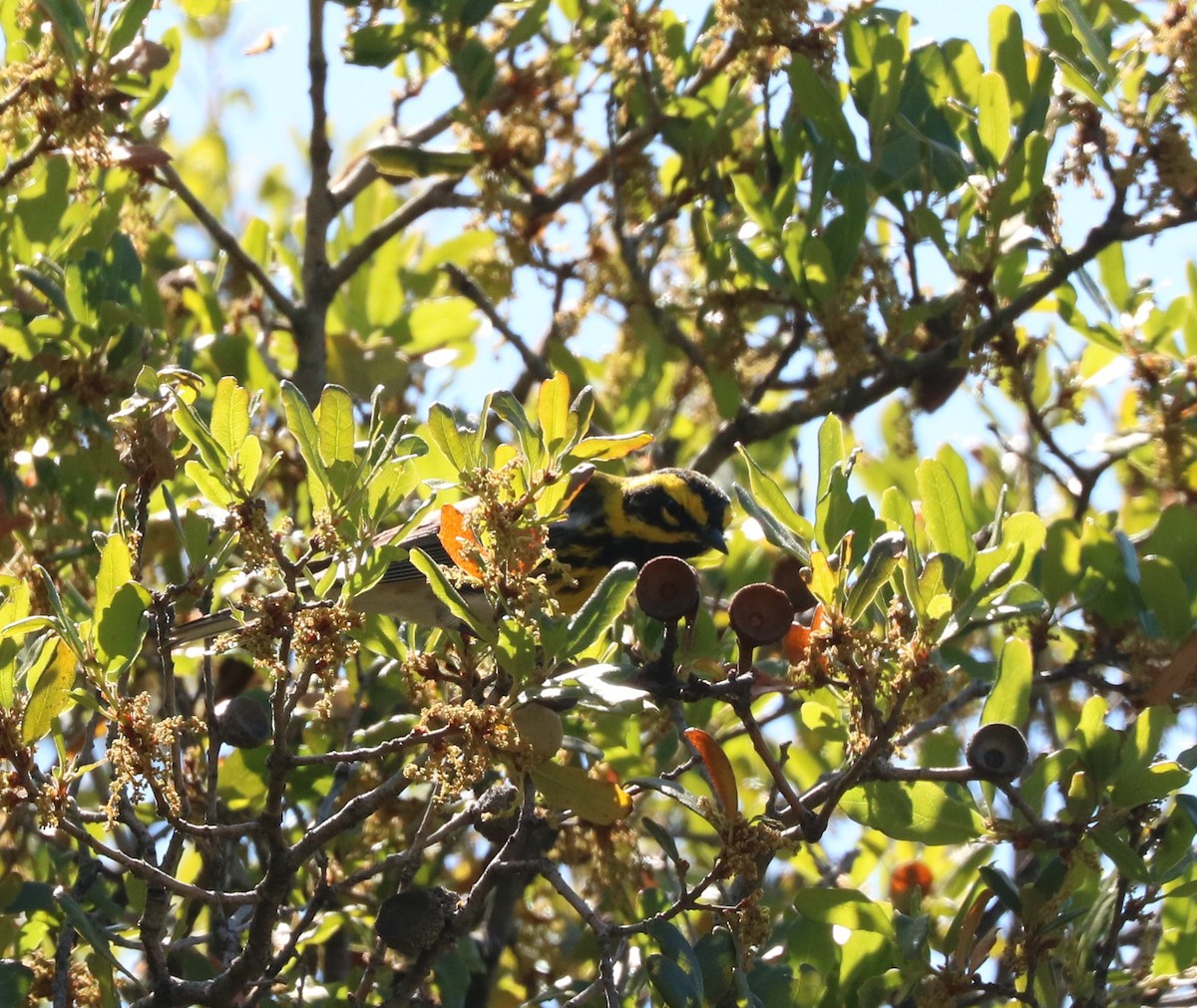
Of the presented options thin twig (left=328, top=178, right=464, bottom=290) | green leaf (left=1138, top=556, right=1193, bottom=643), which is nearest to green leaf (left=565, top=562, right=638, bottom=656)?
green leaf (left=1138, top=556, right=1193, bottom=643)

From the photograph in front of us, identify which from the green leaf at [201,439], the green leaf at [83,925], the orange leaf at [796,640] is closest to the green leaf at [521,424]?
the green leaf at [201,439]

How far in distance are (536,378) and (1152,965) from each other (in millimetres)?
2476

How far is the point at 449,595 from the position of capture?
7.06 ft

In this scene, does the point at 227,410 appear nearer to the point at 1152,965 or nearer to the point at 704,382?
the point at 1152,965

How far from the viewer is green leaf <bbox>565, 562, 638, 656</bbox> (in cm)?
225

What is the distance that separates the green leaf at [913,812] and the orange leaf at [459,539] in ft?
2.71

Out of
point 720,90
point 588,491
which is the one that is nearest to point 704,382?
point 588,491

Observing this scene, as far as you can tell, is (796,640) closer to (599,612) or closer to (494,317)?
(599,612)

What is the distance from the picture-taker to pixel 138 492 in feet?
8.03

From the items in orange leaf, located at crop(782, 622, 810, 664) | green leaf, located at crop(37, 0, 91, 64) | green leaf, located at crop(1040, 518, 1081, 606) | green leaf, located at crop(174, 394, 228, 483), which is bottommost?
orange leaf, located at crop(782, 622, 810, 664)

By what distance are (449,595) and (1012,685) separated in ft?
3.51

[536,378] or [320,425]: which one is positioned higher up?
[536,378]

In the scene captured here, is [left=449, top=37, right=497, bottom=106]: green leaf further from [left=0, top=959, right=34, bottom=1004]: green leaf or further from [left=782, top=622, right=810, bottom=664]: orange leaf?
[left=0, top=959, right=34, bottom=1004]: green leaf

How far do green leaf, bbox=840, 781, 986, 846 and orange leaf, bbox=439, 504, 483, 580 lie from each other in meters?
0.83
